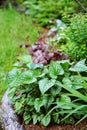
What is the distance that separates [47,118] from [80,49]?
1.04 m

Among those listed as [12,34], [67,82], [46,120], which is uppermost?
[67,82]

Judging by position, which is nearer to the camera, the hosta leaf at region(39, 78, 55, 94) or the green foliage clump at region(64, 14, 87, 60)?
the hosta leaf at region(39, 78, 55, 94)

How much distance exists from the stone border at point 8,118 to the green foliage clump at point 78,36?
38.6 inches

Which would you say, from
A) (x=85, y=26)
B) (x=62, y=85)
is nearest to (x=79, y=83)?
(x=62, y=85)

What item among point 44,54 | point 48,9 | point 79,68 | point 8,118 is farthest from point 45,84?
point 48,9

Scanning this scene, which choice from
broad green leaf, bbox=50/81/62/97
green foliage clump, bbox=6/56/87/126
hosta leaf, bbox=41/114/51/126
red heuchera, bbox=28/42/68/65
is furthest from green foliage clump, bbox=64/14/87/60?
hosta leaf, bbox=41/114/51/126

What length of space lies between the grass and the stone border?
546mm

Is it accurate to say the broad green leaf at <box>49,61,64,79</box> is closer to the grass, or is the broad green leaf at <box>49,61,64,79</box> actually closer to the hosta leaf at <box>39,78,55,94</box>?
the hosta leaf at <box>39,78,55,94</box>

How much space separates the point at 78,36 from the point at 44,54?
581 mm

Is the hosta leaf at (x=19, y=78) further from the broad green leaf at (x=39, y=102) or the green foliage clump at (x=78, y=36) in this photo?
the green foliage clump at (x=78, y=36)

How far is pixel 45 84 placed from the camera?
3.49 meters

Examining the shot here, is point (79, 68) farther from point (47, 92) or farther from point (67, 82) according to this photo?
point (47, 92)

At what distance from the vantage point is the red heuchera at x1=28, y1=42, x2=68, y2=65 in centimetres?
432

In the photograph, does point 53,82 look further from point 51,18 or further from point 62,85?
point 51,18
